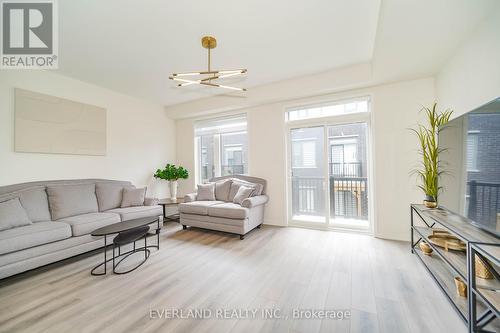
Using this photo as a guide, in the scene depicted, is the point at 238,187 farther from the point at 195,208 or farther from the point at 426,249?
the point at 426,249

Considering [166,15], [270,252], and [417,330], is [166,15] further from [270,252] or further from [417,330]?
[417,330]

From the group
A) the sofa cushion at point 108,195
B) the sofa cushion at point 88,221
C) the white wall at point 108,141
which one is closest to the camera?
the sofa cushion at point 88,221

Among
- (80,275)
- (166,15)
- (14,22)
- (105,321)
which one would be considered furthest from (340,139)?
(14,22)

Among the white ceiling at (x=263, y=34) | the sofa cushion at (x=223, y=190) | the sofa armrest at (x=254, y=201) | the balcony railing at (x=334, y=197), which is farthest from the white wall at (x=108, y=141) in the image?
the balcony railing at (x=334, y=197)

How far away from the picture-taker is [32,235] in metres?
2.24

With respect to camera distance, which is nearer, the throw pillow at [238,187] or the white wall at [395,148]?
the white wall at [395,148]

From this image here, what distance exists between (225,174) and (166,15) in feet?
11.1

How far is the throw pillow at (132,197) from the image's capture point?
365cm

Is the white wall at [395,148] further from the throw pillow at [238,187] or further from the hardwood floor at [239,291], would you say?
the throw pillow at [238,187]

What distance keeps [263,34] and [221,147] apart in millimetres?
2971

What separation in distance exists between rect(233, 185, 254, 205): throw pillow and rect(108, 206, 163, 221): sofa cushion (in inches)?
57.9

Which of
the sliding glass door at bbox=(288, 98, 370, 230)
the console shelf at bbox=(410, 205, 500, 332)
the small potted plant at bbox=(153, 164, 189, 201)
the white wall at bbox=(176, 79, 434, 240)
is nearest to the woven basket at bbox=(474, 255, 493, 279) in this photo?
the console shelf at bbox=(410, 205, 500, 332)

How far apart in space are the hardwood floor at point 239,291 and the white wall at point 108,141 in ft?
5.35

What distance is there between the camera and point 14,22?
7.17ft
